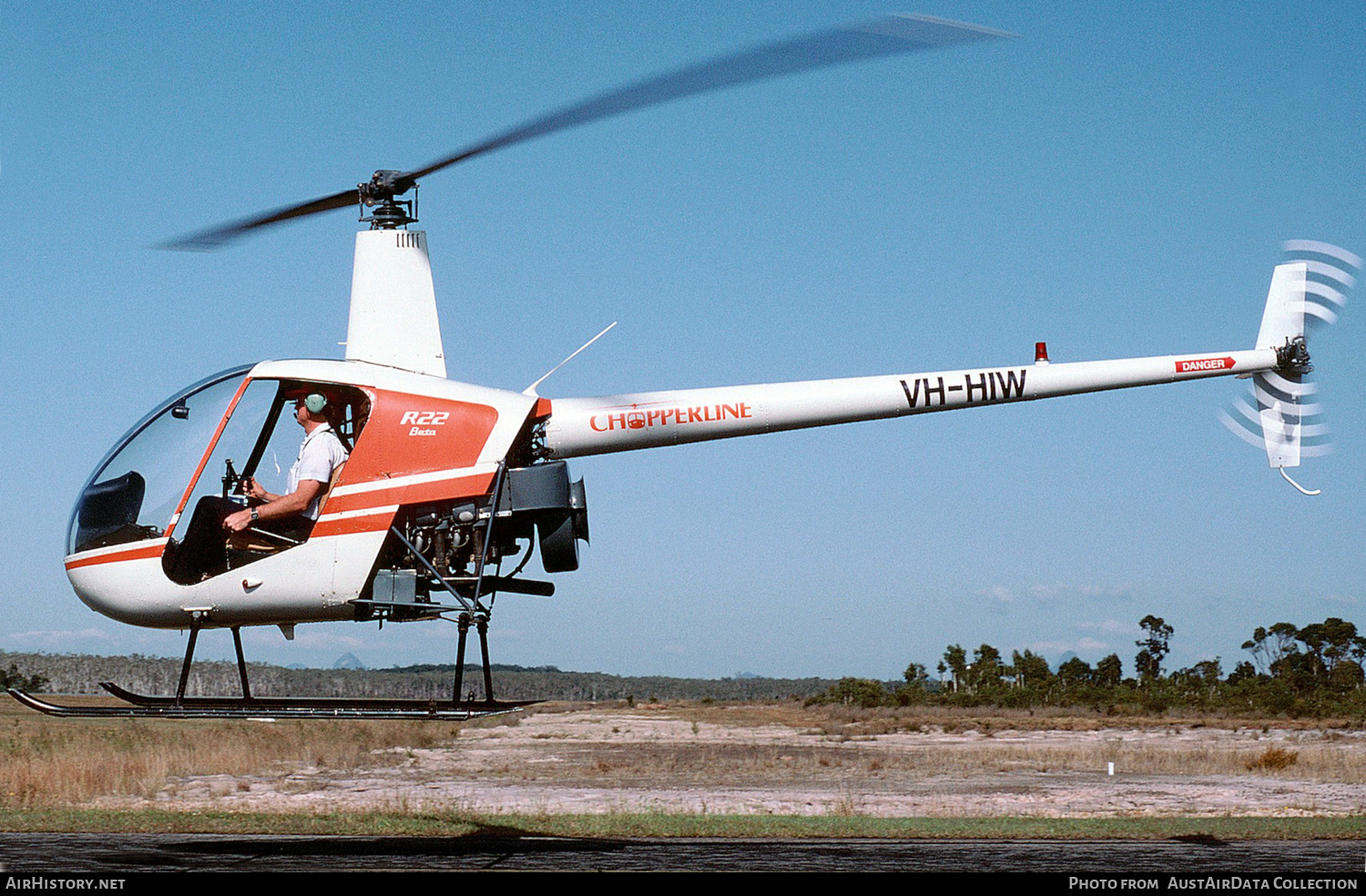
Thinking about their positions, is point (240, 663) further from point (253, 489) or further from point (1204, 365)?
point (1204, 365)

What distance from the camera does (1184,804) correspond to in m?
26.4

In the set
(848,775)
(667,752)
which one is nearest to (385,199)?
(848,775)

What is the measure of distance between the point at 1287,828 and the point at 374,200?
16.1m

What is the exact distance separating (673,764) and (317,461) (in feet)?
99.7

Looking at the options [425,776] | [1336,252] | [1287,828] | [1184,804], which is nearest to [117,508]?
[1336,252]

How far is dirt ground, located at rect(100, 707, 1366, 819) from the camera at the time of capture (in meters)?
26.2

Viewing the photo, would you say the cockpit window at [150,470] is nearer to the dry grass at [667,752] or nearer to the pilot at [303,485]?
the pilot at [303,485]

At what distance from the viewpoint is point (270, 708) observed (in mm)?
10320

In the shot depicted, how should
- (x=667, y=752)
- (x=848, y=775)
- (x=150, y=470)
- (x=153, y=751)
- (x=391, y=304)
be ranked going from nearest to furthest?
(x=150, y=470) → (x=391, y=304) → (x=848, y=775) → (x=153, y=751) → (x=667, y=752)

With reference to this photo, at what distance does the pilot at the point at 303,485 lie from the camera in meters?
10.8

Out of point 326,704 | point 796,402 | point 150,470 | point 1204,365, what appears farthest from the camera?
point 1204,365

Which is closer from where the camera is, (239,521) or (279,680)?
(239,521)

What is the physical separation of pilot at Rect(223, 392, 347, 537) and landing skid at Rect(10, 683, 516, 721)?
1.45 metres
